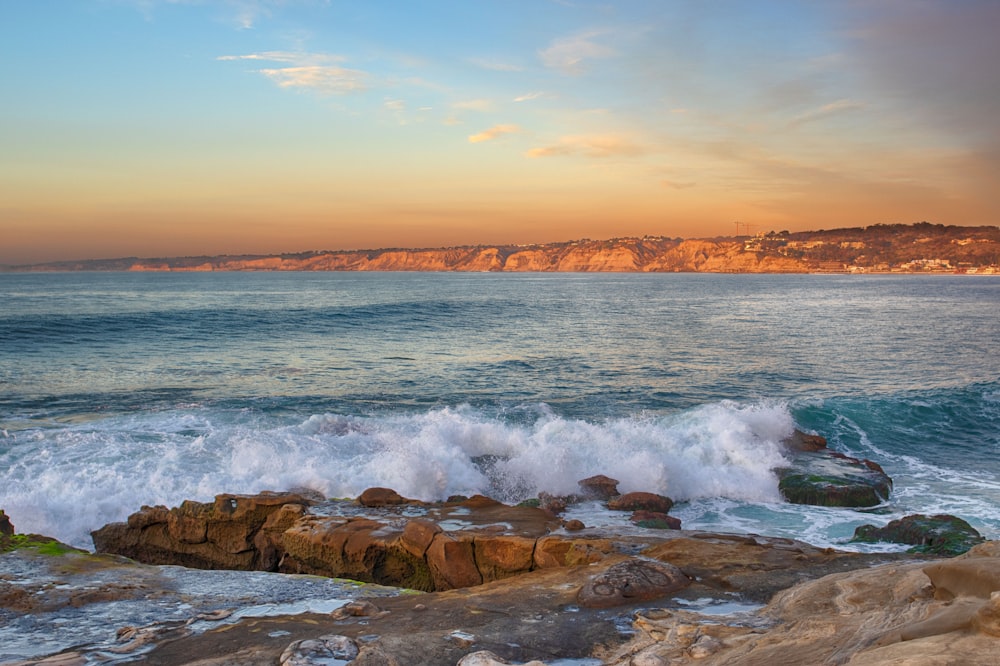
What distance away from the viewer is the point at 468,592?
7.31m

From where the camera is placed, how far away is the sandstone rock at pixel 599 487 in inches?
577

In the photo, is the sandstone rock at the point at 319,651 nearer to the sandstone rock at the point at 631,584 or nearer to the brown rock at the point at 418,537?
the sandstone rock at the point at 631,584

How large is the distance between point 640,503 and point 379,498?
213 inches

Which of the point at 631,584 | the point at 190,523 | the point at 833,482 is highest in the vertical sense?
the point at 631,584

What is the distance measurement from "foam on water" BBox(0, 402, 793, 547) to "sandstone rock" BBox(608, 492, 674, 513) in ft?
5.95

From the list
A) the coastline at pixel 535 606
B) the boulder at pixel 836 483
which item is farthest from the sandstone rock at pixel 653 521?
the boulder at pixel 836 483

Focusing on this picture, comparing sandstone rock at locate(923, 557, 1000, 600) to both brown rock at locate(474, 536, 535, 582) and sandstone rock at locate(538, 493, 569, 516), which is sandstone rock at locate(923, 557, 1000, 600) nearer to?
→ brown rock at locate(474, 536, 535, 582)

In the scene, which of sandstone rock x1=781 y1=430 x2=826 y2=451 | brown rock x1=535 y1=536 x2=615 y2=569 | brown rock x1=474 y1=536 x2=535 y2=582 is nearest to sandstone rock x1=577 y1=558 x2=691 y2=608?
brown rock x1=535 y1=536 x2=615 y2=569

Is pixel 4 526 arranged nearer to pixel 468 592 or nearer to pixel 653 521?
pixel 468 592

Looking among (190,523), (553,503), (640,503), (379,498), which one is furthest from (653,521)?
(190,523)

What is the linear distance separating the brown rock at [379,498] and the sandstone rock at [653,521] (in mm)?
4021

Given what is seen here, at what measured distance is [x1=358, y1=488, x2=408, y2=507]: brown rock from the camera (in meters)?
11.1

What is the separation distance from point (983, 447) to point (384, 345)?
28.4 meters

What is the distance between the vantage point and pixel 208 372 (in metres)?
29.0
